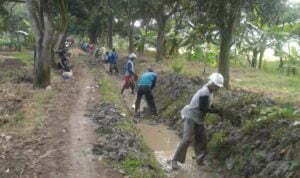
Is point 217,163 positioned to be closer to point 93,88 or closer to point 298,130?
point 298,130

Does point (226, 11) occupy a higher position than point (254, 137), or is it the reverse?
point (226, 11)

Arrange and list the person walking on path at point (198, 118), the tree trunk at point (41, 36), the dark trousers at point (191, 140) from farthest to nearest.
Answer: the tree trunk at point (41, 36) < the dark trousers at point (191, 140) < the person walking on path at point (198, 118)

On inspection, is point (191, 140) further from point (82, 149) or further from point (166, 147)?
point (82, 149)

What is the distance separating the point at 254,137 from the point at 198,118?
131 centimetres

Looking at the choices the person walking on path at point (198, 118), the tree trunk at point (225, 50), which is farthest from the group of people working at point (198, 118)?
the tree trunk at point (225, 50)

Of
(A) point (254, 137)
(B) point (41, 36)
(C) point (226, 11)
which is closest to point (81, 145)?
(A) point (254, 137)

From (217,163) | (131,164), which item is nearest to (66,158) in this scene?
(131,164)

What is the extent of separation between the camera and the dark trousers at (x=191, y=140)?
9.98 meters

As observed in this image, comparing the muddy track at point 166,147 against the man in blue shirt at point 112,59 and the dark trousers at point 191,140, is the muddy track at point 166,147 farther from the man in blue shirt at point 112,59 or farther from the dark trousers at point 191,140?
the man in blue shirt at point 112,59

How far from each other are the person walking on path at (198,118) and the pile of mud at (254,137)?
1.81 ft

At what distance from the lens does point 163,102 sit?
17.5 metres

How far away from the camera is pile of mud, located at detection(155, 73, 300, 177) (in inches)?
335

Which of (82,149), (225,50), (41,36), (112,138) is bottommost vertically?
(82,149)

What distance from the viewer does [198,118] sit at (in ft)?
32.7
